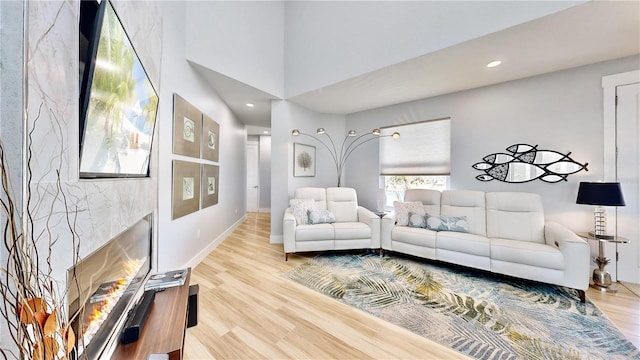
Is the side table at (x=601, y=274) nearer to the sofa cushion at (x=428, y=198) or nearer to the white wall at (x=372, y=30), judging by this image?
the sofa cushion at (x=428, y=198)

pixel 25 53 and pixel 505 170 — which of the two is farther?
pixel 505 170

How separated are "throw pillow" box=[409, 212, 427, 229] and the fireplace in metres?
2.87

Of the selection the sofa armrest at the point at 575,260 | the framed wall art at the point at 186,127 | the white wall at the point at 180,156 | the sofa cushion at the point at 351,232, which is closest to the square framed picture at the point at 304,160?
the white wall at the point at 180,156

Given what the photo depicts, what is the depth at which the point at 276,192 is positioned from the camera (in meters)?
3.72

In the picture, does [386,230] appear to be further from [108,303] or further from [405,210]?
[108,303]

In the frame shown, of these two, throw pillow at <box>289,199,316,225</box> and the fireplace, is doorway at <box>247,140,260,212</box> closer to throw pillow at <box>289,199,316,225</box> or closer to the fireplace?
throw pillow at <box>289,199,316,225</box>

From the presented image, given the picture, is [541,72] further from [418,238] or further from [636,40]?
[418,238]

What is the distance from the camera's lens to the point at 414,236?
2.73 metres

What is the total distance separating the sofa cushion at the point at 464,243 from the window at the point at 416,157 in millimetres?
1099

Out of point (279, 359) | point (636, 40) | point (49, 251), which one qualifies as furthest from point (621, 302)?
point (49, 251)

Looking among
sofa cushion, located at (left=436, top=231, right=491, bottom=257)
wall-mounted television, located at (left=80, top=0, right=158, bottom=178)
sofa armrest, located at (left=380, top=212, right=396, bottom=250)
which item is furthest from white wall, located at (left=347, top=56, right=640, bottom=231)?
wall-mounted television, located at (left=80, top=0, right=158, bottom=178)

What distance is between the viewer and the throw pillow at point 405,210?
3.00m

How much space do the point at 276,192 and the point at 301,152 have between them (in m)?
0.88

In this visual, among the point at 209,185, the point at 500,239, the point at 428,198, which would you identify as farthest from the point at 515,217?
the point at 209,185
